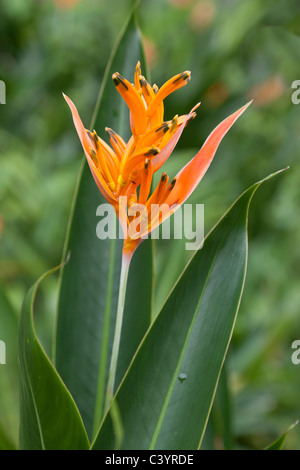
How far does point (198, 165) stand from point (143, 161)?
0.08ft

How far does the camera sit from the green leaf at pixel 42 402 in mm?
261

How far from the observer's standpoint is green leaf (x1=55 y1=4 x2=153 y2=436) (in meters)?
0.33

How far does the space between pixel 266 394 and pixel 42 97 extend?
91cm

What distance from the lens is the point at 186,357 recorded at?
11.0 inches

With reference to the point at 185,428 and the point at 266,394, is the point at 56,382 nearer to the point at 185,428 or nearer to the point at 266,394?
the point at 185,428

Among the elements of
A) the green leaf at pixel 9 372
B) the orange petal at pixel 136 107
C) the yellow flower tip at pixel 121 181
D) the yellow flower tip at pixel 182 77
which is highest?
the yellow flower tip at pixel 182 77

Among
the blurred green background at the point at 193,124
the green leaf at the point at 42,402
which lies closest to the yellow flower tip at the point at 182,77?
the green leaf at the point at 42,402

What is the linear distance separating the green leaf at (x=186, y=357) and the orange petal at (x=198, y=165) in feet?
0.12

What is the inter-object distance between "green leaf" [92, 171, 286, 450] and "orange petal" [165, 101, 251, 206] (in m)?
0.04

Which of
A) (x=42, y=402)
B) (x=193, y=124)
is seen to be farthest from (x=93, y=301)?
(x=193, y=124)

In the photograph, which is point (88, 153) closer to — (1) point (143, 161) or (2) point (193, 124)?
(1) point (143, 161)

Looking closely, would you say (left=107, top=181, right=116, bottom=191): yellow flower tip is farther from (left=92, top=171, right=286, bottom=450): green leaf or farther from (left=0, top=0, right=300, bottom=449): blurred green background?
(left=0, top=0, right=300, bottom=449): blurred green background

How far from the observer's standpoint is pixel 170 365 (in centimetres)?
28

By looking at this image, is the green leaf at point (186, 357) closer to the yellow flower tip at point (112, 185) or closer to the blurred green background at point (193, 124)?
the yellow flower tip at point (112, 185)
